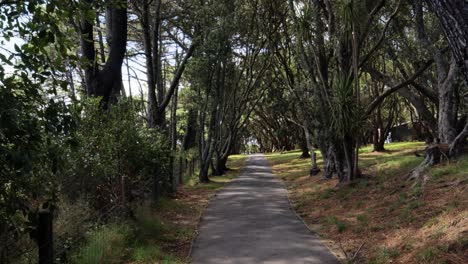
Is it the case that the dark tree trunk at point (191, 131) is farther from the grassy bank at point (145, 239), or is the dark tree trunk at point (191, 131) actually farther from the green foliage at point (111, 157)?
the green foliage at point (111, 157)

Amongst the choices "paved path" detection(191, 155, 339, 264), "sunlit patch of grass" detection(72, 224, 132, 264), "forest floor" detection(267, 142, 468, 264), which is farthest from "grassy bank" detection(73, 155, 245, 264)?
"forest floor" detection(267, 142, 468, 264)

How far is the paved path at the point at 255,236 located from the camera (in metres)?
8.12

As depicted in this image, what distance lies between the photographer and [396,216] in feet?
32.6

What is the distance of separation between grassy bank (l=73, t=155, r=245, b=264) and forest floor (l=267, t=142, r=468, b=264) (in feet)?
9.67

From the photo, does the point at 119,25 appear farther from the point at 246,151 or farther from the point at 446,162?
the point at 246,151

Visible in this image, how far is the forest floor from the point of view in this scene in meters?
7.27

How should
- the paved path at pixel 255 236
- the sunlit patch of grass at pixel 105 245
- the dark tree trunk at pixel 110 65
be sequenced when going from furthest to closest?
the dark tree trunk at pixel 110 65, the paved path at pixel 255 236, the sunlit patch of grass at pixel 105 245

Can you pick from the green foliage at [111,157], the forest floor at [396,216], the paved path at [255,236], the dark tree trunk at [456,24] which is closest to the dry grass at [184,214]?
the paved path at [255,236]

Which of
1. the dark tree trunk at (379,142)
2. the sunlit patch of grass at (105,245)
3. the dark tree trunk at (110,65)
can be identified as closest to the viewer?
the sunlit patch of grass at (105,245)

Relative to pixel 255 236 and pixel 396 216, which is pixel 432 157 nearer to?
pixel 396 216

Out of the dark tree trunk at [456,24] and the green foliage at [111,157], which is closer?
the dark tree trunk at [456,24]

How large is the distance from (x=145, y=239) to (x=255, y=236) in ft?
7.36

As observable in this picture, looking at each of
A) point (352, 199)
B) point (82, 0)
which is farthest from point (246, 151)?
point (82, 0)

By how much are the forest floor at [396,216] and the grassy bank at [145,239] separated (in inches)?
116
